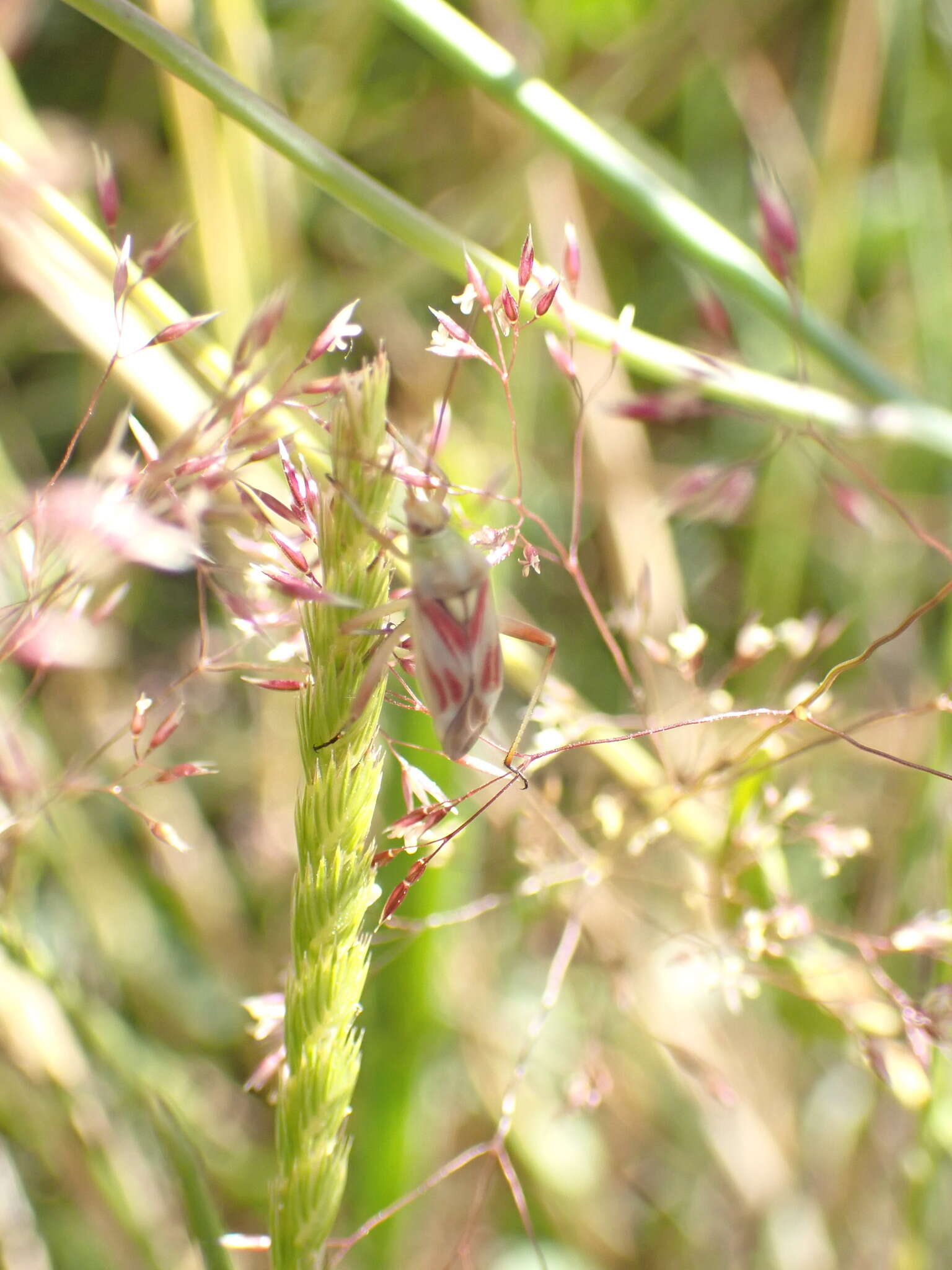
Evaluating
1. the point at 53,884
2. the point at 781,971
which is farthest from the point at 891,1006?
the point at 53,884

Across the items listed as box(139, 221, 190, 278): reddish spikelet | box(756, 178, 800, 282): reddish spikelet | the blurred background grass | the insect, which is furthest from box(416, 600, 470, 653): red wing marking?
box(756, 178, 800, 282): reddish spikelet

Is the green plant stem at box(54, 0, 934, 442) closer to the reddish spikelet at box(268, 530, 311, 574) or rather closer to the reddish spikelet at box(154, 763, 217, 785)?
the reddish spikelet at box(268, 530, 311, 574)

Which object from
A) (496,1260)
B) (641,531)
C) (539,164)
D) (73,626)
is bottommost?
(496,1260)

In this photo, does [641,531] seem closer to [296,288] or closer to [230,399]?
[296,288]

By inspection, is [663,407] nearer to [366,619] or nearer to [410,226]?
[410,226]

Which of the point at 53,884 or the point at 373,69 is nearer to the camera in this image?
the point at 53,884

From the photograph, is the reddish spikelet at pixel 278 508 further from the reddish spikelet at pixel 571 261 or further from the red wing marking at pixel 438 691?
the reddish spikelet at pixel 571 261

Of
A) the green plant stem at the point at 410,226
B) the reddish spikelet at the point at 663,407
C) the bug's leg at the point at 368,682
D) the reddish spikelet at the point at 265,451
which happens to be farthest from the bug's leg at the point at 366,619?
the reddish spikelet at the point at 663,407
